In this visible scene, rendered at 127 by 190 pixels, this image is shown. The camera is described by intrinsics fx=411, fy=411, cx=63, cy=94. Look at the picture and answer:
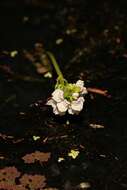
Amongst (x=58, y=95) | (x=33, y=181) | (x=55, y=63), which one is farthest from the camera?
(x=55, y=63)

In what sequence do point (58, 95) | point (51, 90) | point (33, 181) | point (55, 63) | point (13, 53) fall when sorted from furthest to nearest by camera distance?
point (13, 53), point (55, 63), point (51, 90), point (58, 95), point (33, 181)

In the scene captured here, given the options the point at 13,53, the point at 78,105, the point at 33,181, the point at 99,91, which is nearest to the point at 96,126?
the point at 78,105

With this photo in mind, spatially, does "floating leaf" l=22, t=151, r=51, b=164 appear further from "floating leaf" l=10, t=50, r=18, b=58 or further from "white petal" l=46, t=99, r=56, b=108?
"floating leaf" l=10, t=50, r=18, b=58

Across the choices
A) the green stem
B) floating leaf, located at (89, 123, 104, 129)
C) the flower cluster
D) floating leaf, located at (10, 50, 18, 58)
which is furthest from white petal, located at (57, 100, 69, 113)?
floating leaf, located at (10, 50, 18, 58)

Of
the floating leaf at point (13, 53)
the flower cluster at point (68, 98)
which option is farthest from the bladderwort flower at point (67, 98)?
the floating leaf at point (13, 53)

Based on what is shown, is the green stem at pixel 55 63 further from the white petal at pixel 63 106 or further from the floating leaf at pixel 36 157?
the floating leaf at pixel 36 157

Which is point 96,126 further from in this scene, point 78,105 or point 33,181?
point 33,181

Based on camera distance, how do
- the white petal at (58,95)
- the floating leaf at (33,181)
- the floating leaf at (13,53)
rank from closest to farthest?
the floating leaf at (33,181), the white petal at (58,95), the floating leaf at (13,53)

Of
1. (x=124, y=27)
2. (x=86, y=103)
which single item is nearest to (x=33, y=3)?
(x=124, y=27)
